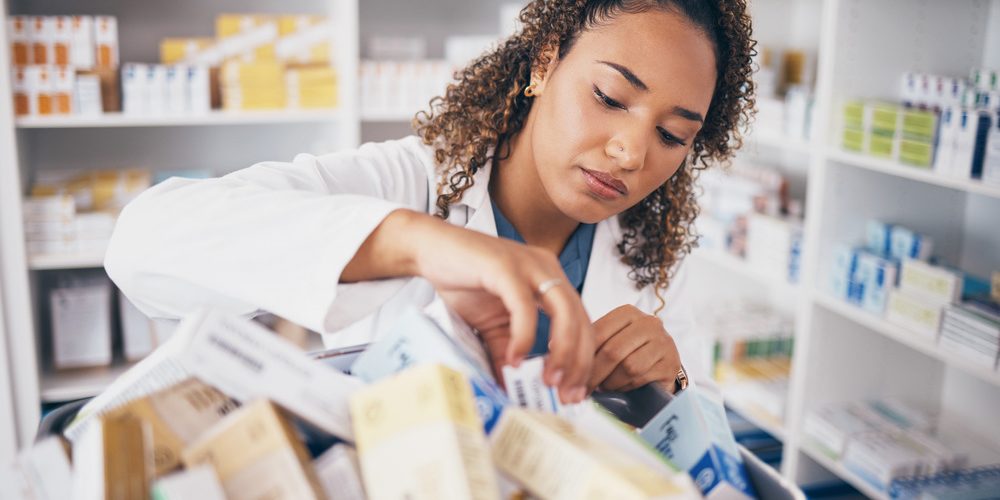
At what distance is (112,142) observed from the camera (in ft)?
10.5

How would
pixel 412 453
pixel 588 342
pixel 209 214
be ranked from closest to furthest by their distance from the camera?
1. pixel 412 453
2. pixel 588 342
3. pixel 209 214

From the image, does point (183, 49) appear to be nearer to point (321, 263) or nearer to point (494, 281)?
point (321, 263)

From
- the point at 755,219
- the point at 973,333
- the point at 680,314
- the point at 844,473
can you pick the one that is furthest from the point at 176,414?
the point at 755,219

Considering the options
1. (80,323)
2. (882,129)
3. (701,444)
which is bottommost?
(80,323)

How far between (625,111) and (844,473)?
1866 mm

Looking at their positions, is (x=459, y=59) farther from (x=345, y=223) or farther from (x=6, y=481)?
(x=6, y=481)

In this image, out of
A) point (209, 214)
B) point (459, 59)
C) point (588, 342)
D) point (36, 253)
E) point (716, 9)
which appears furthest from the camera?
point (459, 59)

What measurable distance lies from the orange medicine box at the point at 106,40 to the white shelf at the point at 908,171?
90.5 inches

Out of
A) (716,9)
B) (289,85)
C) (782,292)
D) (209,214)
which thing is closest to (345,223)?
(209,214)

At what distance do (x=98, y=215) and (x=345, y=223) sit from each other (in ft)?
7.72

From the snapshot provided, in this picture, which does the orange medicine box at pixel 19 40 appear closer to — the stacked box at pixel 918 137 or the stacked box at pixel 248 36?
the stacked box at pixel 248 36

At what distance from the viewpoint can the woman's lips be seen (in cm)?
122

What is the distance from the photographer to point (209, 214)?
88 centimetres

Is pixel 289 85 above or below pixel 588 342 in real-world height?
above
